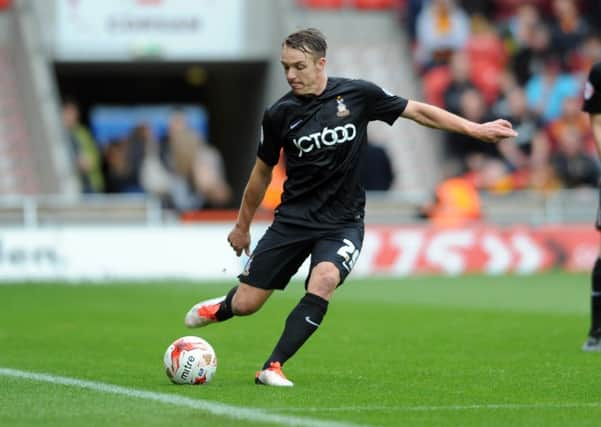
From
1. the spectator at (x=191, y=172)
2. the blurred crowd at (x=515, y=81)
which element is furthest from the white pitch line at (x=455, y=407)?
the blurred crowd at (x=515, y=81)

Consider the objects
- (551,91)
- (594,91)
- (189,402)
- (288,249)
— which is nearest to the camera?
(189,402)

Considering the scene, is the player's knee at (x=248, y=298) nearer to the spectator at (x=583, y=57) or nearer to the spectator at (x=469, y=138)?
the spectator at (x=469, y=138)

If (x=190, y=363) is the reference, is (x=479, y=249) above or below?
below

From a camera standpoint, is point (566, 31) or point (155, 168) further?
point (566, 31)

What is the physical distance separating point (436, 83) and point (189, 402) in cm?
1874

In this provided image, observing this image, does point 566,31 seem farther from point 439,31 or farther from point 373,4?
point 373,4

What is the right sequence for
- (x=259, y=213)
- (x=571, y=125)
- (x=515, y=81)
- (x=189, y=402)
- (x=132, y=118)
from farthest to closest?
(x=132, y=118), (x=515, y=81), (x=571, y=125), (x=259, y=213), (x=189, y=402)

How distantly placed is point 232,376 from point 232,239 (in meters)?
0.86

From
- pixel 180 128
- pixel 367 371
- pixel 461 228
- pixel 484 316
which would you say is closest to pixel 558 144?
pixel 461 228

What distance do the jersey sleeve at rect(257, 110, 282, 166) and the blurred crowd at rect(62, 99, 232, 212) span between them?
1487cm

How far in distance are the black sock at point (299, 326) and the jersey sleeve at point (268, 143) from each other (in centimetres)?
87

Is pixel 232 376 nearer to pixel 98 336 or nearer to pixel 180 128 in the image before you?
pixel 98 336

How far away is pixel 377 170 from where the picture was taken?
23.4m

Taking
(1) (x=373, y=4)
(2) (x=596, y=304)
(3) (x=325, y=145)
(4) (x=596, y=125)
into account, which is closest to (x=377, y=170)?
(1) (x=373, y=4)
